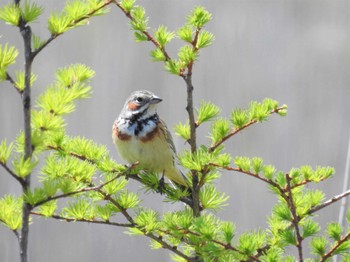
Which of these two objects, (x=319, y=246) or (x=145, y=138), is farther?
(x=145, y=138)

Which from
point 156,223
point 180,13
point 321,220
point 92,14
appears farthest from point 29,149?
point 321,220

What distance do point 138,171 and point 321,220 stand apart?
4.93 ft

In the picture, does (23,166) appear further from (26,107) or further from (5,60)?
(5,60)

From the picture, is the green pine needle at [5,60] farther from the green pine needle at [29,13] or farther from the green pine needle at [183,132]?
the green pine needle at [183,132]

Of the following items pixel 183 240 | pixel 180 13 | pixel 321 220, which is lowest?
pixel 321 220

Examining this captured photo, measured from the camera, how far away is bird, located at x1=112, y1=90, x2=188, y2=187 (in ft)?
7.79

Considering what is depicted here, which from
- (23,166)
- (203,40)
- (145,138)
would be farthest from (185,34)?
(145,138)

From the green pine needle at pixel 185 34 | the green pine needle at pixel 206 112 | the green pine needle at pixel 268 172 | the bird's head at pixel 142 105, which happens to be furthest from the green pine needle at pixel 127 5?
the bird's head at pixel 142 105

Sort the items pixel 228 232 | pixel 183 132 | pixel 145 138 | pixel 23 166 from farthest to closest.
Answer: pixel 145 138 < pixel 183 132 < pixel 228 232 < pixel 23 166

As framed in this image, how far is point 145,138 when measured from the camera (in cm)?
238

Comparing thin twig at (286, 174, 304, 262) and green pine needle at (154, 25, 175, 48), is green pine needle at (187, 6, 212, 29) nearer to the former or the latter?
green pine needle at (154, 25, 175, 48)

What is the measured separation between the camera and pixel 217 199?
1712mm

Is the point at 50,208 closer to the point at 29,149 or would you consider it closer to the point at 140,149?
the point at 29,149

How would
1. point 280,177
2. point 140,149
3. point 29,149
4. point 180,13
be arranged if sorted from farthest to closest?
1. point 180,13
2. point 140,149
3. point 280,177
4. point 29,149
